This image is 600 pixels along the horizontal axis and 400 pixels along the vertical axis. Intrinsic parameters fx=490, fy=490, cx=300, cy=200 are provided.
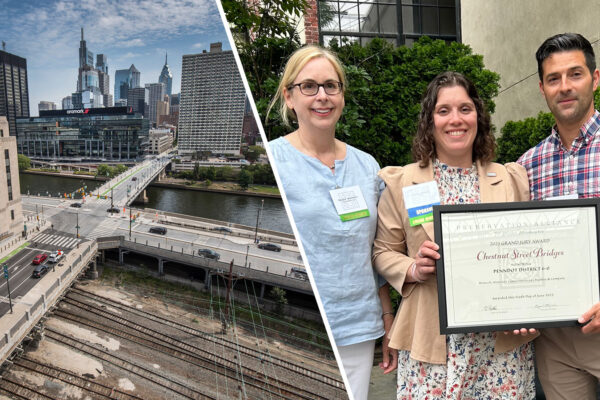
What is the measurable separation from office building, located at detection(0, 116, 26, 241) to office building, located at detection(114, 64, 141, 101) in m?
0.38

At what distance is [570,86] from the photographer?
1864 mm

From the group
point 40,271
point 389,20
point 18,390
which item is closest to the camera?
point 18,390

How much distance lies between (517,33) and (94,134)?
6.85m

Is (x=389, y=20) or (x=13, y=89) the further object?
(x=389, y=20)

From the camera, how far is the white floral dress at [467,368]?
5.75 feet

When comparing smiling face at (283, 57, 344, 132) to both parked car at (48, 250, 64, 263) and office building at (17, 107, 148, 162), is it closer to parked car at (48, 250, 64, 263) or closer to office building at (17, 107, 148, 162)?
office building at (17, 107, 148, 162)

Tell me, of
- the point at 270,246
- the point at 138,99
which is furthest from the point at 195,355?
the point at 138,99

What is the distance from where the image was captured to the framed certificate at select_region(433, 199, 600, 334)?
1.66m

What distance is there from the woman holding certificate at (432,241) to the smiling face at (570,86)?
315 millimetres

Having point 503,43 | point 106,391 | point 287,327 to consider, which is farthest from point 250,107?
point 503,43

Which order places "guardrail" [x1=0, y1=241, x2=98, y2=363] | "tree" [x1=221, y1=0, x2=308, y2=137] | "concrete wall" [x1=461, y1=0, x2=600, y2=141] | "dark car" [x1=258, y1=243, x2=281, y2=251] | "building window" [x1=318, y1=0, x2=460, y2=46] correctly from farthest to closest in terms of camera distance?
1. "building window" [x1=318, y1=0, x2=460, y2=46]
2. "concrete wall" [x1=461, y1=0, x2=600, y2=141]
3. "tree" [x1=221, y1=0, x2=308, y2=137]
4. "dark car" [x1=258, y1=243, x2=281, y2=251]
5. "guardrail" [x1=0, y1=241, x2=98, y2=363]

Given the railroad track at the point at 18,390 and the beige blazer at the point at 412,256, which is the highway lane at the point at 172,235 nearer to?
the beige blazer at the point at 412,256

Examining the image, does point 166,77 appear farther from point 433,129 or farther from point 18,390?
point 18,390

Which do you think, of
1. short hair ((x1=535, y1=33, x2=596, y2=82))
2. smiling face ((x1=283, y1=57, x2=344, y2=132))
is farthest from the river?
short hair ((x1=535, y1=33, x2=596, y2=82))
